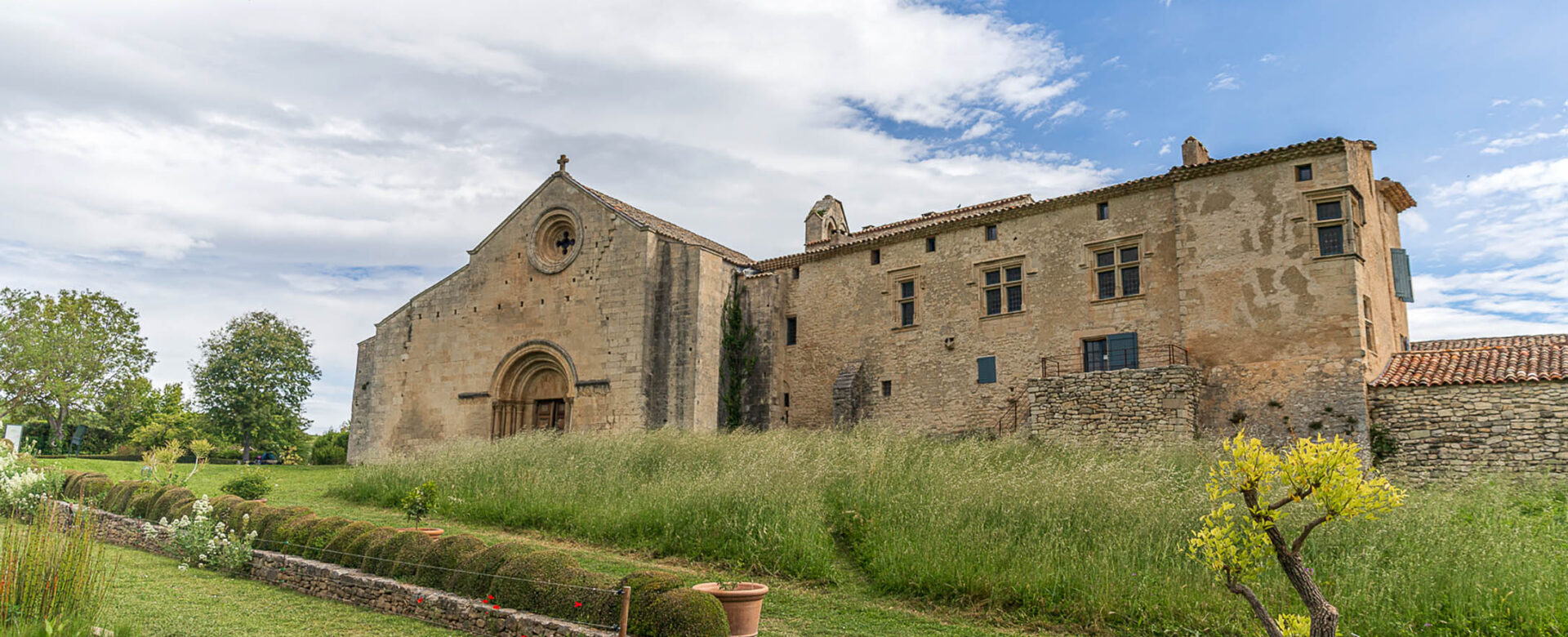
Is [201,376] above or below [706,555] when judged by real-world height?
above

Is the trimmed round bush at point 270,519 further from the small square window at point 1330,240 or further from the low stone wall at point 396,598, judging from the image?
the small square window at point 1330,240

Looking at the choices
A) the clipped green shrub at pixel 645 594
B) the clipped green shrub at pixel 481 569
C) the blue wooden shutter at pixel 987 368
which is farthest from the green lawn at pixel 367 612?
the blue wooden shutter at pixel 987 368

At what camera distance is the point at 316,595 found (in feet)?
33.3

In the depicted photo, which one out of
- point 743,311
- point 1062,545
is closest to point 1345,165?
point 1062,545

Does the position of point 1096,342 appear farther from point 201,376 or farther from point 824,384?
point 201,376

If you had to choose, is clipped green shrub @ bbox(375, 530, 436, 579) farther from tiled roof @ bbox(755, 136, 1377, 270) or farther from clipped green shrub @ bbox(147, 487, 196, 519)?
tiled roof @ bbox(755, 136, 1377, 270)


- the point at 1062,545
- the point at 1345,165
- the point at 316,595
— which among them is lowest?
the point at 316,595

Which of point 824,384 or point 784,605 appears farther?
point 824,384

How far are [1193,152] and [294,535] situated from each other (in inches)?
802

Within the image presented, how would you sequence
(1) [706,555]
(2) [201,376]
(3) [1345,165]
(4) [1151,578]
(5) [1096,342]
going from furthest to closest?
(2) [201,376], (5) [1096,342], (3) [1345,165], (1) [706,555], (4) [1151,578]

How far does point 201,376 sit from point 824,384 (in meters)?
30.1

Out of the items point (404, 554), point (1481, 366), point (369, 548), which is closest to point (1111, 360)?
point (1481, 366)

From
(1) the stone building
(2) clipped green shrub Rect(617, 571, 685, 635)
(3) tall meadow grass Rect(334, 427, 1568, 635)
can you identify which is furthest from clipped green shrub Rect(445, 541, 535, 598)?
(1) the stone building

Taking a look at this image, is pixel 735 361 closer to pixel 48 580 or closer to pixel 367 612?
pixel 367 612
